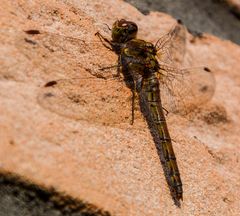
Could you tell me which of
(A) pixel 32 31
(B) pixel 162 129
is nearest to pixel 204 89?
(B) pixel 162 129

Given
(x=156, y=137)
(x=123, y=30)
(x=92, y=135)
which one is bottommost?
(x=156, y=137)

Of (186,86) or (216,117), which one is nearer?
(216,117)

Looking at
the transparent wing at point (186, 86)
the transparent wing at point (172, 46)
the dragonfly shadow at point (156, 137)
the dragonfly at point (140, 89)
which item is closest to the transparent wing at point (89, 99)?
the dragonfly at point (140, 89)

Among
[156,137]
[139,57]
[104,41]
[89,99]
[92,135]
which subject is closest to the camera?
[92,135]

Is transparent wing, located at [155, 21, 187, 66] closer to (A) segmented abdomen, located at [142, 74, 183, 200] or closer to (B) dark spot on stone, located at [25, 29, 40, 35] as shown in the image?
(A) segmented abdomen, located at [142, 74, 183, 200]

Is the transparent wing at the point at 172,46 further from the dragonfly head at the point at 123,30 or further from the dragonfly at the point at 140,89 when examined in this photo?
the dragonfly head at the point at 123,30

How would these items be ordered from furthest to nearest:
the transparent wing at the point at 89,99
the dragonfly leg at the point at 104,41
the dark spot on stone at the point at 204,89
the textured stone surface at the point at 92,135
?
the dark spot on stone at the point at 204,89 → the dragonfly leg at the point at 104,41 → the transparent wing at the point at 89,99 → the textured stone surface at the point at 92,135

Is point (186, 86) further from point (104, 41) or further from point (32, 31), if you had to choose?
point (32, 31)

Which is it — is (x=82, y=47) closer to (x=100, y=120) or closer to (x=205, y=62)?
(x=100, y=120)
